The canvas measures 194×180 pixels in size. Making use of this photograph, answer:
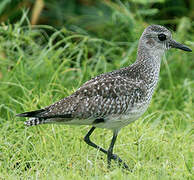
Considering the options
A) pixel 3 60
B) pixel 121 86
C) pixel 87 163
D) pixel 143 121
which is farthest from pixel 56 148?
pixel 3 60

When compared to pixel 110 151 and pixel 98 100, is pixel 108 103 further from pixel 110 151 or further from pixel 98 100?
pixel 110 151

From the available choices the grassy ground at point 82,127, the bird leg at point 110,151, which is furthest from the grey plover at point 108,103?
the grassy ground at point 82,127

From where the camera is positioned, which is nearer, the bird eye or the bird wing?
the bird wing

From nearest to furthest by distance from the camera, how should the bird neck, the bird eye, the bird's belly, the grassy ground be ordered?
1. the grassy ground
2. the bird's belly
3. the bird neck
4. the bird eye

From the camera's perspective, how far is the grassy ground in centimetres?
493

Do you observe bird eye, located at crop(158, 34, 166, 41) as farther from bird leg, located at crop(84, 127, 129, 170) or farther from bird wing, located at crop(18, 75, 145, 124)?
bird leg, located at crop(84, 127, 129, 170)

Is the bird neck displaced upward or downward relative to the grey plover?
upward

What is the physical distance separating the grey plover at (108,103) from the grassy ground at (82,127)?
35 centimetres

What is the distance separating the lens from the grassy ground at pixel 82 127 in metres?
4.93

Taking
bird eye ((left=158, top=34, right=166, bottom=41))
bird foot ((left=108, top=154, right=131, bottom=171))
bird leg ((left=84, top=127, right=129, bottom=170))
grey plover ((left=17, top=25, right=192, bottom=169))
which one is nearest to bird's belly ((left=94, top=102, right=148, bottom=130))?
grey plover ((left=17, top=25, right=192, bottom=169))

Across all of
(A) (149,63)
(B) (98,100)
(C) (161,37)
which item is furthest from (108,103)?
(C) (161,37)

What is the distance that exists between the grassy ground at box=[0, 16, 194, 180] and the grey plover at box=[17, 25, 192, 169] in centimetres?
35

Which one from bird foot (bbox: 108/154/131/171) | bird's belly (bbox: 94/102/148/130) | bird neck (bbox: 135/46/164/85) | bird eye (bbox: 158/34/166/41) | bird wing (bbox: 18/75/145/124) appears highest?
bird eye (bbox: 158/34/166/41)

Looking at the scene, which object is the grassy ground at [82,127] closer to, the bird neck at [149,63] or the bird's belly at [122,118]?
the bird's belly at [122,118]
